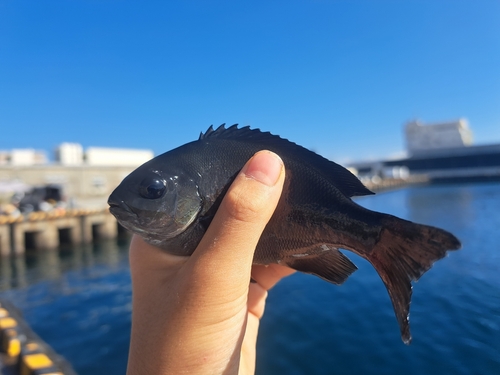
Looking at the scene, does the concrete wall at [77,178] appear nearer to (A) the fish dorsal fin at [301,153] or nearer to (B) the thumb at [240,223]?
(A) the fish dorsal fin at [301,153]

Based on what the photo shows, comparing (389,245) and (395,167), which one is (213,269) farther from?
(395,167)

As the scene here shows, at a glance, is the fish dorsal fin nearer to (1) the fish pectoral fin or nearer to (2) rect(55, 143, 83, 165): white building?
(1) the fish pectoral fin

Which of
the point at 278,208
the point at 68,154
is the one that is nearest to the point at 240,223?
the point at 278,208

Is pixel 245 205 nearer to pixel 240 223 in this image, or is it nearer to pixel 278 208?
pixel 240 223

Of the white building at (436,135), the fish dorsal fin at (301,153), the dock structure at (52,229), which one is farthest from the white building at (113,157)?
the white building at (436,135)

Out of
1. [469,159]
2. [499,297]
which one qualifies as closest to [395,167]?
[469,159]

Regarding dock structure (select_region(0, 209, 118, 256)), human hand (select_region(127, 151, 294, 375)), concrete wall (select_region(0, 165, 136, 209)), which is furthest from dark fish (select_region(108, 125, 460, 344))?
concrete wall (select_region(0, 165, 136, 209))

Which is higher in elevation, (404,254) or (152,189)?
(152,189)
